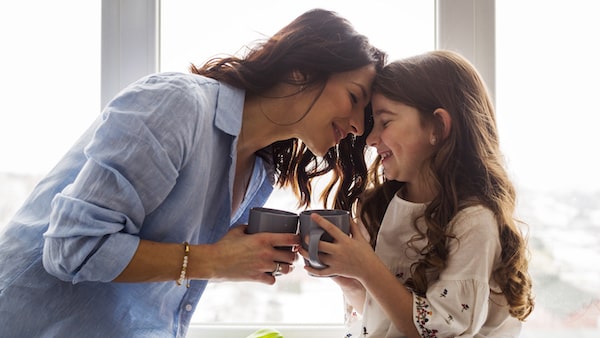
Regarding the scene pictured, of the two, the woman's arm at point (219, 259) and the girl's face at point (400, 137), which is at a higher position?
the girl's face at point (400, 137)

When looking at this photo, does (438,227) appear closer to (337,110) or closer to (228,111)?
(337,110)

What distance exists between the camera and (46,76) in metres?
1.48

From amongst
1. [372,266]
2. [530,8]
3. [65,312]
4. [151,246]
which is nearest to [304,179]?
[372,266]

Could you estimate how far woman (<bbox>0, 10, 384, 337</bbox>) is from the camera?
88 centimetres

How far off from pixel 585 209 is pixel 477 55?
0.52 meters

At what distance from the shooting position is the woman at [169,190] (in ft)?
2.89

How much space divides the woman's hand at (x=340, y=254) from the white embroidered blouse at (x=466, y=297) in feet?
0.44

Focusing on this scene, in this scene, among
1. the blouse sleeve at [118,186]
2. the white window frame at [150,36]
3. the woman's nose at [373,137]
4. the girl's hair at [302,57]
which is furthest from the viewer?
the white window frame at [150,36]

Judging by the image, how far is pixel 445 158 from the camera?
1138 millimetres

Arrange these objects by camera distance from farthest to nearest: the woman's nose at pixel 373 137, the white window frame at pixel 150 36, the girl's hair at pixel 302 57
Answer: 1. the white window frame at pixel 150 36
2. the woman's nose at pixel 373 137
3. the girl's hair at pixel 302 57

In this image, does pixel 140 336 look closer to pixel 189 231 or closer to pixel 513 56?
pixel 189 231

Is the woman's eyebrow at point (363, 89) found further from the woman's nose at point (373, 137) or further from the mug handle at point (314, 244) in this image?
the mug handle at point (314, 244)

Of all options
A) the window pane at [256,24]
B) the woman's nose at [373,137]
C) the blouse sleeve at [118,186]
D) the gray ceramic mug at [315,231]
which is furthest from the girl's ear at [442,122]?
→ the blouse sleeve at [118,186]

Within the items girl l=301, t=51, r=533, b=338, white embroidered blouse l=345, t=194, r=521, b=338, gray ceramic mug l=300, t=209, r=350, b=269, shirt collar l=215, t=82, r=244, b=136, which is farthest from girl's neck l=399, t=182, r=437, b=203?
shirt collar l=215, t=82, r=244, b=136
